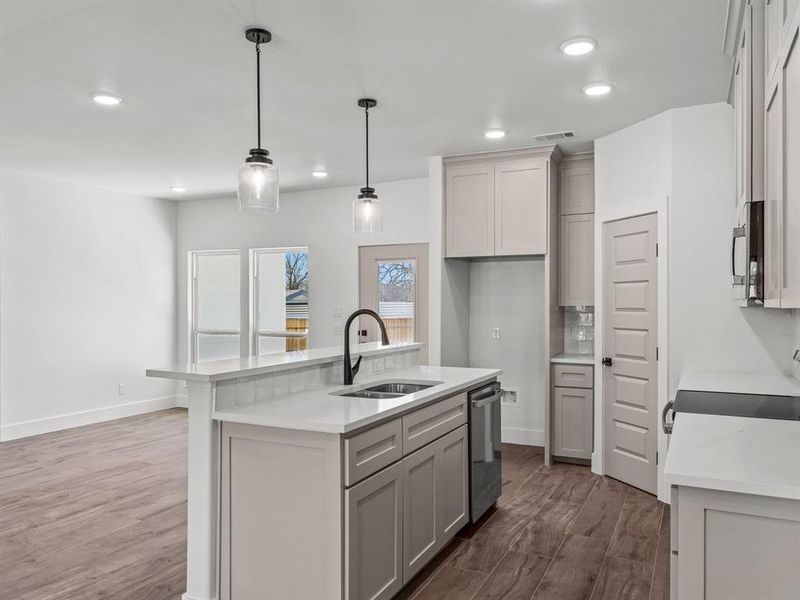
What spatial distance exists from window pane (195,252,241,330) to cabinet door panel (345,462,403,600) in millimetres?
5120

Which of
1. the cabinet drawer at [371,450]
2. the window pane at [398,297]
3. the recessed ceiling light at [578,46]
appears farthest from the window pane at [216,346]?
the recessed ceiling light at [578,46]

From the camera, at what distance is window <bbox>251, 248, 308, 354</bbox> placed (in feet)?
22.6

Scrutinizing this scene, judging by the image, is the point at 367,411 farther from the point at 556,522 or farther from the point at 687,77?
the point at 687,77

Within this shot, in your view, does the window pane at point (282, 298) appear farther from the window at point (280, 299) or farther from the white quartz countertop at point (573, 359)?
the white quartz countertop at point (573, 359)

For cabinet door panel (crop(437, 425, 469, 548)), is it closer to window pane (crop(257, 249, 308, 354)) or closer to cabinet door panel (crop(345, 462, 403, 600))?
cabinet door panel (crop(345, 462, 403, 600))

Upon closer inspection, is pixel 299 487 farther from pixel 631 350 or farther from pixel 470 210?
pixel 470 210

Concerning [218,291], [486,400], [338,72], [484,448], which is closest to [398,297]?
[218,291]

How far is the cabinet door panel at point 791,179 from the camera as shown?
1538 millimetres

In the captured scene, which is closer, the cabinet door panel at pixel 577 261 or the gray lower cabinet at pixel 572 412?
the gray lower cabinet at pixel 572 412

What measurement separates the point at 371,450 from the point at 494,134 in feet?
9.55

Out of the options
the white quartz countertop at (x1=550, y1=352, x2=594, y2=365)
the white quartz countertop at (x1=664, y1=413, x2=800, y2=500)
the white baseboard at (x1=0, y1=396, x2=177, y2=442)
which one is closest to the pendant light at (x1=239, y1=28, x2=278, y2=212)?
the white quartz countertop at (x1=664, y1=413, x2=800, y2=500)

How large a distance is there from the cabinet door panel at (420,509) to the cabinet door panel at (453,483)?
0.06m

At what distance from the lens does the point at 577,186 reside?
5.02m

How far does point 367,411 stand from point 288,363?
1.96ft
